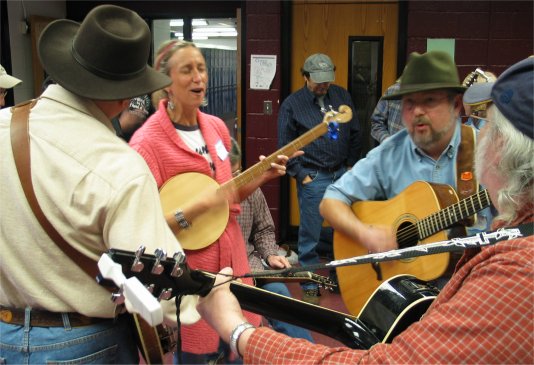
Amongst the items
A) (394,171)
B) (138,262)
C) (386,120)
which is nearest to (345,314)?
(138,262)

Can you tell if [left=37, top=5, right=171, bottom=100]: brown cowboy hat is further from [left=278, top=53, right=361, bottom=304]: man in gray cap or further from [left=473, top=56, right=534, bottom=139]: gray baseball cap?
[left=278, top=53, right=361, bottom=304]: man in gray cap

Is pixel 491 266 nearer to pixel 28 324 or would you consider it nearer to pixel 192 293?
pixel 192 293

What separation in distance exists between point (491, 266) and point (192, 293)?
0.76 m

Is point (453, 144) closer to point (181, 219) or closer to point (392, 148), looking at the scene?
point (392, 148)

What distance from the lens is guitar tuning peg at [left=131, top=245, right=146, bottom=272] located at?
128 cm

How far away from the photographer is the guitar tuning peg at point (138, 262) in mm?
1280

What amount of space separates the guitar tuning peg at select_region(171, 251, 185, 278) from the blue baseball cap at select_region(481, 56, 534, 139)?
0.79m

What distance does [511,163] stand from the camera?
3.76 feet

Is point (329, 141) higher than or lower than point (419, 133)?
lower

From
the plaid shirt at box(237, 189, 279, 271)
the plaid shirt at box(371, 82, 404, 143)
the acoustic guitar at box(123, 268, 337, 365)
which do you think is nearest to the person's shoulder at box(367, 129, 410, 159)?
the plaid shirt at box(237, 189, 279, 271)

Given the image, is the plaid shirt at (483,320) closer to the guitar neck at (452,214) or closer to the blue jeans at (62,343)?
the blue jeans at (62,343)

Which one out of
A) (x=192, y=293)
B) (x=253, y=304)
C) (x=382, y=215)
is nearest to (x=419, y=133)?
(x=382, y=215)

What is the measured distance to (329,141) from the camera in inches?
183

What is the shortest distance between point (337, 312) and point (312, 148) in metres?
2.92
